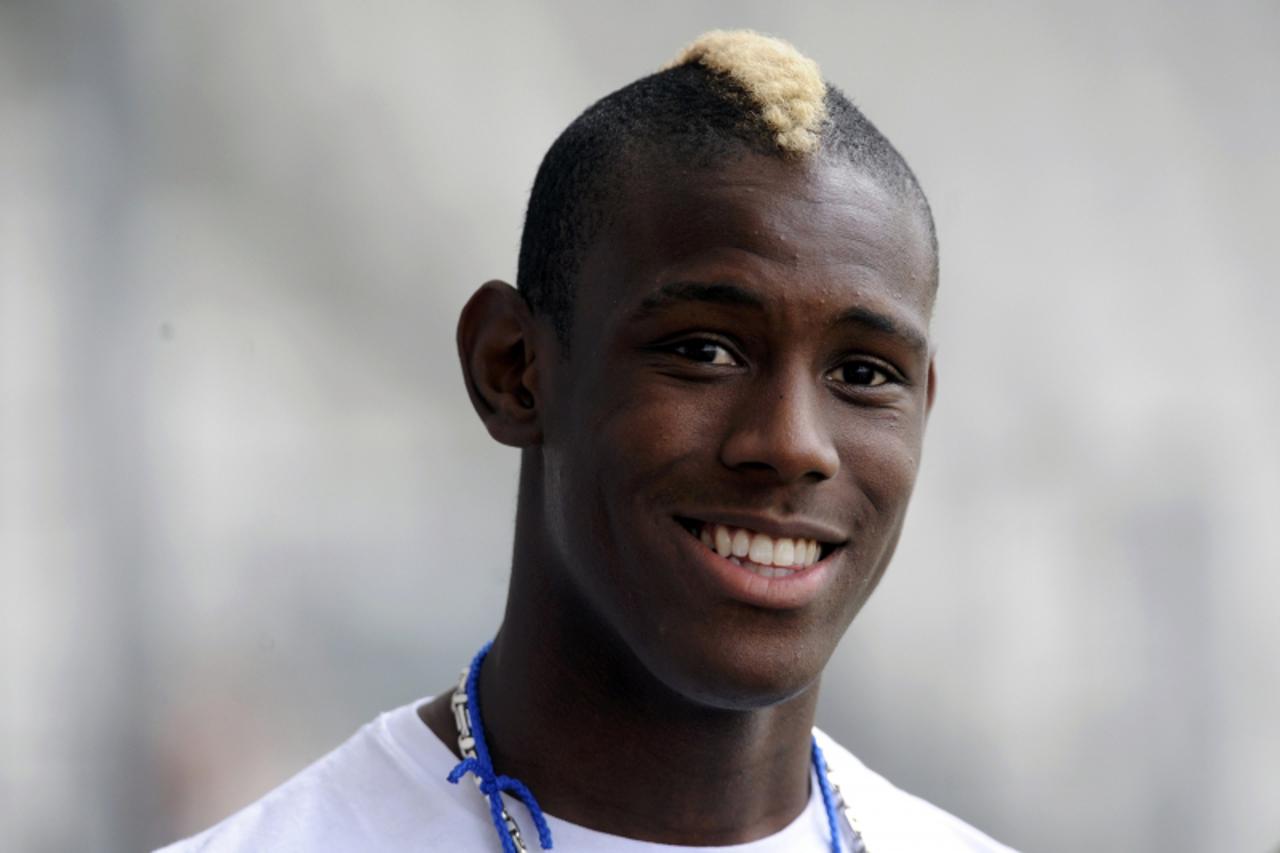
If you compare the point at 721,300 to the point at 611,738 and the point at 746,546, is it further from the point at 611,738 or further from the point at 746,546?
the point at 611,738

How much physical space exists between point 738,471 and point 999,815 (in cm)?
233

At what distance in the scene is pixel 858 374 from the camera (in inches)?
84.5

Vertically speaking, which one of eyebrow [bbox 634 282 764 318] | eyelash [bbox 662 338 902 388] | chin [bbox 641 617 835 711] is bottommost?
chin [bbox 641 617 835 711]

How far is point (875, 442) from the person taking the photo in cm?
213

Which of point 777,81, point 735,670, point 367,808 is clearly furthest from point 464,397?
point 735,670

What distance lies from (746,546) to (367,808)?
0.68m

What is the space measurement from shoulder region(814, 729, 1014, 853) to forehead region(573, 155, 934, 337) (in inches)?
31.4

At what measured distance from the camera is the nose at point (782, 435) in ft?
6.49

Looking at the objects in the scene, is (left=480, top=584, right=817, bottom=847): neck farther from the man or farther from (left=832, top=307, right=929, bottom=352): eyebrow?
(left=832, top=307, right=929, bottom=352): eyebrow

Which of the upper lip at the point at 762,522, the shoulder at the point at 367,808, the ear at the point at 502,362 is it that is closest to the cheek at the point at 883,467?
the upper lip at the point at 762,522

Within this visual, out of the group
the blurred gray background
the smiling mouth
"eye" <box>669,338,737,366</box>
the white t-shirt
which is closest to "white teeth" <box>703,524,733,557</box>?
the smiling mouth

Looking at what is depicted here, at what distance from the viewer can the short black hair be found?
7.04 feet

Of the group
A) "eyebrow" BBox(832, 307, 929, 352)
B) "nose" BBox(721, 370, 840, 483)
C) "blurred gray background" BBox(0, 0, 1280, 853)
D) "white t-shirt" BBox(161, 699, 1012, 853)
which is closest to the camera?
"nose" BBox(721, 370, 840, 483)

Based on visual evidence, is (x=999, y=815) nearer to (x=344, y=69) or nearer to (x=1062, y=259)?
(x=1062, y=259)
